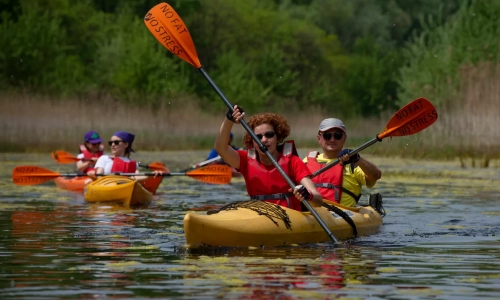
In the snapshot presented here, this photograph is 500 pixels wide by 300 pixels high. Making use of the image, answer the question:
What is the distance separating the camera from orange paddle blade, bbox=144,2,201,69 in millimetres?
10352

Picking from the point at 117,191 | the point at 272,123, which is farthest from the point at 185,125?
the point at 272,123

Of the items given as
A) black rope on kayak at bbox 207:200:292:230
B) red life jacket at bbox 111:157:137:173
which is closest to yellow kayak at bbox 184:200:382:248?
black rope on kayak at bbox 207:200:292:230

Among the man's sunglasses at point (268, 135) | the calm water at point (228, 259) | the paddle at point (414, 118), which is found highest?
the paddle at point (414, 118)

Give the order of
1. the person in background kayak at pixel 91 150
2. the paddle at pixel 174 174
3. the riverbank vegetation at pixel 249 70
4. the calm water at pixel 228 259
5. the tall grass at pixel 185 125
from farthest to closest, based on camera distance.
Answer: the riverbank vegetation at pixel 249 70 → the tall grass at pixel 185 125 → the person in background kayak at pixel 91 150 → the paddle at pixel 174 174 → the calm water at pixel 228 259

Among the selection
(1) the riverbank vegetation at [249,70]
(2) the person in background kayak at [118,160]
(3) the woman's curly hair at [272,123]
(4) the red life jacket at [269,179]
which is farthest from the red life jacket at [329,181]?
(1) the riverbank vegetation at [249,70]

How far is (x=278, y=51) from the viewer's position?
5125cm

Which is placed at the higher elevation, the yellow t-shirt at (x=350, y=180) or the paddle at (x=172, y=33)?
the paddle at (x=172, y=33)

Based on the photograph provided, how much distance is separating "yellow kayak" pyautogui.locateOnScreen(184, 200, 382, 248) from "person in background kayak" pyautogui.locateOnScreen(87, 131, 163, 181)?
537 cm

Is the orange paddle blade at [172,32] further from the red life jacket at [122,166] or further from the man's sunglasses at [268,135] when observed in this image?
the red life jacket at [122,166]

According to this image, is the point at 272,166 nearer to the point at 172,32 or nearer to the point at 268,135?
the point at 268,135

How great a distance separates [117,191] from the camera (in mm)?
14031

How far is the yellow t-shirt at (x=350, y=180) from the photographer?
1037 cm

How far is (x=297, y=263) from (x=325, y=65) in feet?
167

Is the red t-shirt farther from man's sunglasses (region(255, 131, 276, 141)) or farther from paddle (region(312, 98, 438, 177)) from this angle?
paddle (region(312, 98, 438, 177))
